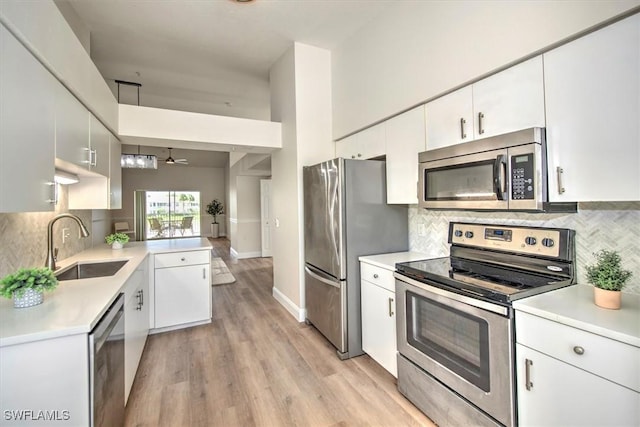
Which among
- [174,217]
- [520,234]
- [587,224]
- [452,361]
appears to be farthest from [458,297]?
[174,217]

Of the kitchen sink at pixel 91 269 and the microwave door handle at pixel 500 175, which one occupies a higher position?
the microwave door handle at pixel 500 175

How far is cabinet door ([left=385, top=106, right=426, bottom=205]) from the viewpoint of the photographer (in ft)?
7.55

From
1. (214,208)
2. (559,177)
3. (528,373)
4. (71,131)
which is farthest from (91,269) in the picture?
(214,208)

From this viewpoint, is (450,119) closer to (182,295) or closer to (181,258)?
(181,258)

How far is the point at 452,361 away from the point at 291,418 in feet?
3.49

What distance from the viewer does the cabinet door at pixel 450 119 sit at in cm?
190

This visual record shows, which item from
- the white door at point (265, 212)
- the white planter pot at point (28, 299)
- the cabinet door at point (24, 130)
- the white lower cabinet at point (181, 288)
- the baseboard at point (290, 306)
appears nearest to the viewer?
the cabinet door at point (24, 130)

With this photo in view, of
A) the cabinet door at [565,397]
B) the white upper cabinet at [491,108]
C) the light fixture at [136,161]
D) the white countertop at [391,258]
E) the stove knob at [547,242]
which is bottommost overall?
the cabinet door at [565,397]

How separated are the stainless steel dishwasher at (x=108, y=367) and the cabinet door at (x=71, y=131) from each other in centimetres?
88

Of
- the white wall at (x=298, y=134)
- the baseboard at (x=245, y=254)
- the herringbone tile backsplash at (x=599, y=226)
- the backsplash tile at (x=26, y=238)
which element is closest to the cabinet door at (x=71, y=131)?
the backsplash tile at (x=26, y=238)

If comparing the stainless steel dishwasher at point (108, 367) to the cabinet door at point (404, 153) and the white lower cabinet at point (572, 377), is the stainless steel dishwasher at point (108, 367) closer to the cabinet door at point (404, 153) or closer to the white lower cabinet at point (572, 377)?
the white lower cabinet at point (572, 377)

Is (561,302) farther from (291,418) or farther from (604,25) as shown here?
(291,418)

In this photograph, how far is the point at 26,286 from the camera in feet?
4.43

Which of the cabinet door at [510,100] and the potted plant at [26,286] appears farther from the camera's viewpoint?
the cabinet door at [510,100]
